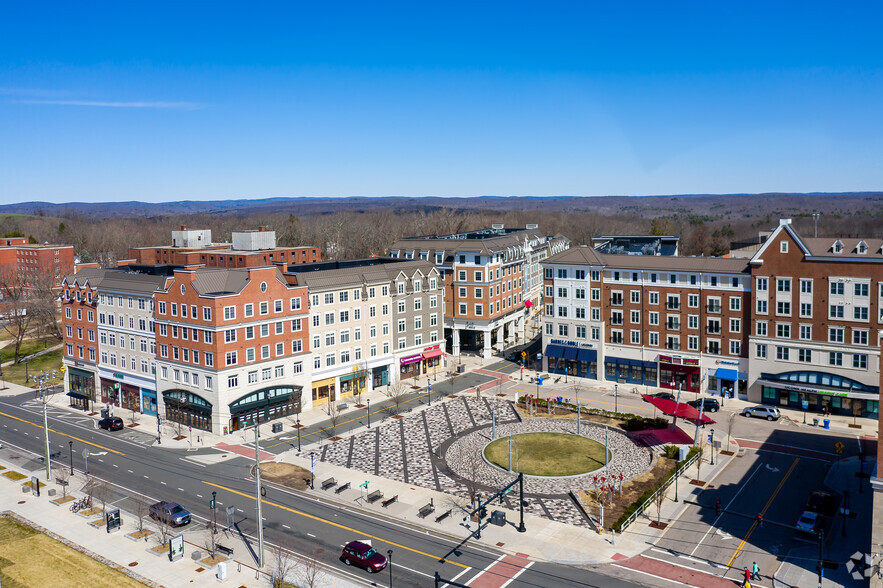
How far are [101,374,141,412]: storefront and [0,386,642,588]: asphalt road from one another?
5993mm

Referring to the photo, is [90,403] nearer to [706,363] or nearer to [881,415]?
[706,363]

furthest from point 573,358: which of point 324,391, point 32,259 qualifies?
point 32,259

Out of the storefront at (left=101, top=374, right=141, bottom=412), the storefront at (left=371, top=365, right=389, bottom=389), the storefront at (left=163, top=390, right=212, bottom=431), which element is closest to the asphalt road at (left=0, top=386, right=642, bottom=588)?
the storefront at (left=163, top=390, right=212, bottom=431)

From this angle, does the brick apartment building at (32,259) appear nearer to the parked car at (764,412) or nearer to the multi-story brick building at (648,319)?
the multi-story brick building at (648,319)

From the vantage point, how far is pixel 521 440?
229ft

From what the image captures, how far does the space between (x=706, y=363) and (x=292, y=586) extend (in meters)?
58.8

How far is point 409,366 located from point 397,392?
13.2 meters

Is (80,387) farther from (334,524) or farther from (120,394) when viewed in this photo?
(334,524)

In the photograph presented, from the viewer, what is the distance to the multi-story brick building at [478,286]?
107438 millimetres

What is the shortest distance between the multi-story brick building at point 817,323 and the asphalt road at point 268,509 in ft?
147

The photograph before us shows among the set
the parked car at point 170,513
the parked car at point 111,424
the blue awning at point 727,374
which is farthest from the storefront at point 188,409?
the blue awning at point 727,374

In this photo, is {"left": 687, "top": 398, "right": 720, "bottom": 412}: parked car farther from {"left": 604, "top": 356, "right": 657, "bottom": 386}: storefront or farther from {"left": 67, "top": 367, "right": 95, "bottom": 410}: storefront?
{"left": 67, "top": 367, "right": 95, "bottom": 410}: storefront

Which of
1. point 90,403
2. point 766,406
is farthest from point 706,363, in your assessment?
point 90,403

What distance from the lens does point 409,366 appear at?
313ft
